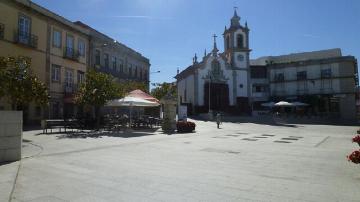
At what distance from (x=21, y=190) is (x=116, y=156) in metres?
4.60

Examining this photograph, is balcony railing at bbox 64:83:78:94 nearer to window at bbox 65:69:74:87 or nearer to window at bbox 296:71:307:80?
window at bbox 65:69:74:87

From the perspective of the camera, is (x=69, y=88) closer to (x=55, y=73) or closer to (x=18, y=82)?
(x=55, y=73)

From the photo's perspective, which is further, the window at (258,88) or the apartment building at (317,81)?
the window at (258,88)

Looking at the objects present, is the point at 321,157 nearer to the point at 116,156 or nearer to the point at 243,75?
the point at 116,156

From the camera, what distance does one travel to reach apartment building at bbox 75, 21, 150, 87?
3706 centimetres

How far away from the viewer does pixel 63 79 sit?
31594 millimetres

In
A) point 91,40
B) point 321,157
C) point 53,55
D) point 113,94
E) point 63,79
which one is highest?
point 91,40

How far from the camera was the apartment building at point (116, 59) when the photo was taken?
1459 inches

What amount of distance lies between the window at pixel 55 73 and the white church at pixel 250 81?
27616 millimetres

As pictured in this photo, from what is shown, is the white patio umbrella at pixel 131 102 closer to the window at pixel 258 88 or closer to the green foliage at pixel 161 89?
the green foliage at pixel 161 89

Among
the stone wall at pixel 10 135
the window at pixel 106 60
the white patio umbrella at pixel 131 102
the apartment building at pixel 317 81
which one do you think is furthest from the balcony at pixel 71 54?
the apartment building at pixel 317 81

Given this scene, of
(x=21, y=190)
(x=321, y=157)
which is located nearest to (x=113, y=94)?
(x=321, y=157)

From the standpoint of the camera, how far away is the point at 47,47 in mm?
29156

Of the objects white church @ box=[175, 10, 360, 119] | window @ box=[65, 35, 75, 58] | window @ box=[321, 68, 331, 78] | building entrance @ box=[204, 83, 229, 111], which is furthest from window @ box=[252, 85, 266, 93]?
window @ box=[65, 35, 75, 58]
